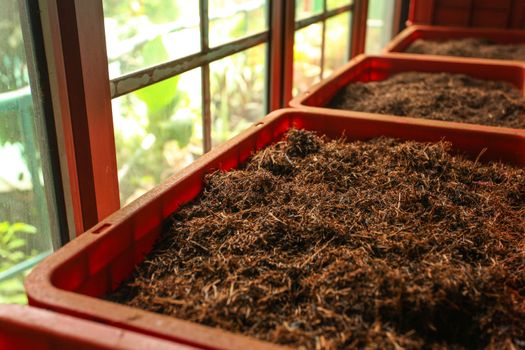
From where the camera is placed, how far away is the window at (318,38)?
9.71 ft

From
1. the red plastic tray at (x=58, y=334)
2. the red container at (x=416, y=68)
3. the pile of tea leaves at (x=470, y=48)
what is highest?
the red plastic tray at (x=58, y=334)

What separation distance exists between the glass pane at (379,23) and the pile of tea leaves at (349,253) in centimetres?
313

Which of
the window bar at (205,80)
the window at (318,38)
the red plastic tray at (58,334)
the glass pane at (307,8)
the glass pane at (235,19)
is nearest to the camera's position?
the red plastic tray at (58,334)

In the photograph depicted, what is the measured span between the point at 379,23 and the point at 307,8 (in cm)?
170

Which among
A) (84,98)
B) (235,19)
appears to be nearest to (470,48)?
(235,19)

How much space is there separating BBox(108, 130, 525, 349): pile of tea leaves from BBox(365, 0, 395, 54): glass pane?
10.3 ft

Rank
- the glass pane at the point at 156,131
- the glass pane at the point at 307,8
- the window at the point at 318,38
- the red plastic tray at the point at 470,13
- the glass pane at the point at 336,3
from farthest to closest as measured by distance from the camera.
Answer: the red plastic tray at the point at 470,13, the glass pane at the point at 336,3, the window at the point at 318,38, the glass pane at the point at 307,8, the glass pane at the point at 156,131

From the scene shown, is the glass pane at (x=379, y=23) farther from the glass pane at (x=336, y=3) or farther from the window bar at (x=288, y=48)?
the window bar at (x=288, y=48)

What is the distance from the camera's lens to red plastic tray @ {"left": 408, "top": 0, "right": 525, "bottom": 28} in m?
3.59

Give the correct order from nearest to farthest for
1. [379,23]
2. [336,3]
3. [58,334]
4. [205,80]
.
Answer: [58,334] → [205,80] → [336,3] → [379,23]

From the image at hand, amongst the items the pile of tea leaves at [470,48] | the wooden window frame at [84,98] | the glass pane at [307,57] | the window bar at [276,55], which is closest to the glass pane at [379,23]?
the pile of tea leaves at [470,48]

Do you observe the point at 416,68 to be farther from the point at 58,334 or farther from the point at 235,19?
the point at 58,334

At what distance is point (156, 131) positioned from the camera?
7.00ft

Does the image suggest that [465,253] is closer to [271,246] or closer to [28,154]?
[271,246]
